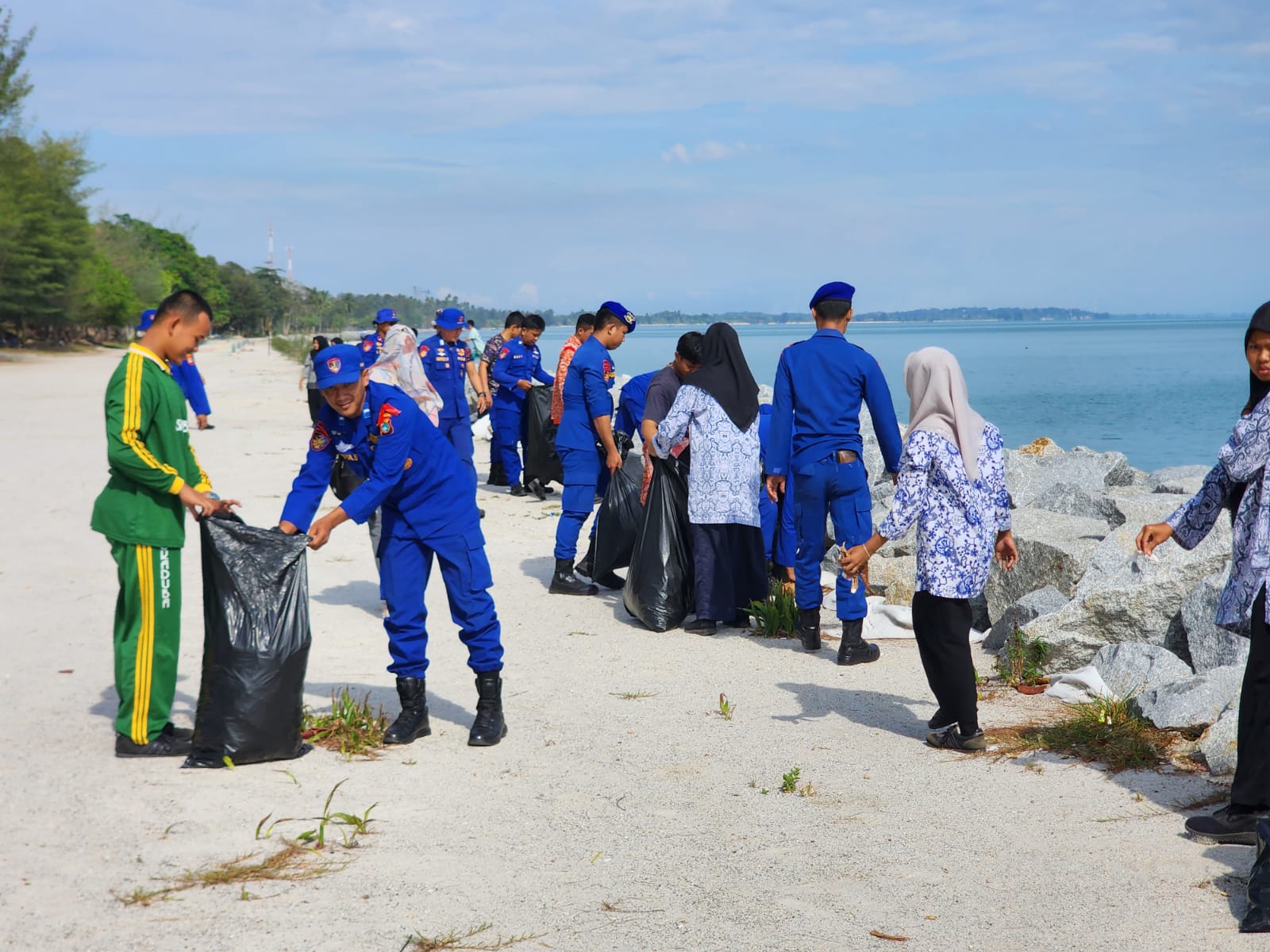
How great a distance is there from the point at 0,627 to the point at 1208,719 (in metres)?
6.32

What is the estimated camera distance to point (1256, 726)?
3801mm

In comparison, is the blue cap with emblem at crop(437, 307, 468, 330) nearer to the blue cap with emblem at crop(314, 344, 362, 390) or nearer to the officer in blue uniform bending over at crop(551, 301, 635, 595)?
the officer in blue uniform bending over at crop(551, 301, 635, 595)

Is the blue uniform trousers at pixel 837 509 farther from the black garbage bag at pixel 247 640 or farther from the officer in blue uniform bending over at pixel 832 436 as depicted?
the black garbage bag at pixel 247 640

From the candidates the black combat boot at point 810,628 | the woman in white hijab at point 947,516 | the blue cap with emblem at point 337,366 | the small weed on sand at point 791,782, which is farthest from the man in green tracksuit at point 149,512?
the black combat boot at point 810,628

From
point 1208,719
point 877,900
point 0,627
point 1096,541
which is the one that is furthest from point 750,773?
point 0,627

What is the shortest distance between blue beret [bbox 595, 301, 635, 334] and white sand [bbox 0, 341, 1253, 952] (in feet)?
7.53

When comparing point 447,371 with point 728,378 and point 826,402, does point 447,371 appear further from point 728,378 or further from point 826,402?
point 826,402

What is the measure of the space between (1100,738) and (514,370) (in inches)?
330

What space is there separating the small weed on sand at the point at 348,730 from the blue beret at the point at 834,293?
10.3 ft

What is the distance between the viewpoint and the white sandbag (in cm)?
553

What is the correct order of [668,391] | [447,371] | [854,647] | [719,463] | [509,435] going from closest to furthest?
[854,647], [719,463], [668,391], [447,371], [509,435]

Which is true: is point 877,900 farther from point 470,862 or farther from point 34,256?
point 34,256

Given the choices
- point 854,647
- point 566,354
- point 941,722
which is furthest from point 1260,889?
point 566,354

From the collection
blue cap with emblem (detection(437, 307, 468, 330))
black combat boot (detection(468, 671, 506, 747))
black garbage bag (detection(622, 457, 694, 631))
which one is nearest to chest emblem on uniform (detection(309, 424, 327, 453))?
black combat boot (detection(468, 671, 506, 747))
